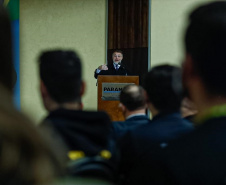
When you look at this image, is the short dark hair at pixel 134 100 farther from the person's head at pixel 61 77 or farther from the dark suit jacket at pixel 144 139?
the person's head at pixel 61 77

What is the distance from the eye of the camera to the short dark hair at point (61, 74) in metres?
1.41

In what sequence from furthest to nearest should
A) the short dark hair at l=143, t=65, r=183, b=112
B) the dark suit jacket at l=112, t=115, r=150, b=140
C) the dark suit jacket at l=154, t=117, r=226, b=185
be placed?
the dark suit jacket at l=112, t=115, r=150, b=140, the short dark hair at l=143, t=65, r=183, b=112, the dark suit jacket at l=154, t=117, r=226, b=185

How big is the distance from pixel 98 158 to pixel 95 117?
156mm

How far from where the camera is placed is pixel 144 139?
4.83 feet

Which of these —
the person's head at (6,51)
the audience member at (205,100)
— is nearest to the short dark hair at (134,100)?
the audience member at (205,100)

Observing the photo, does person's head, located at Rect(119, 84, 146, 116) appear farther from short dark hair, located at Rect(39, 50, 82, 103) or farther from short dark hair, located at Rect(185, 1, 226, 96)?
short dark hair, located at Rect(185, 1, 226, 96)

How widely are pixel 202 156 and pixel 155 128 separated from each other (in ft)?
1.64

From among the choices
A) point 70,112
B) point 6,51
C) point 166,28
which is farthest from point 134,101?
point 166,28

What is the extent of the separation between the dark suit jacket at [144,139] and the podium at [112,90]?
137 inches

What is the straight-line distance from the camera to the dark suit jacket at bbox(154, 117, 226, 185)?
1001 millimetres

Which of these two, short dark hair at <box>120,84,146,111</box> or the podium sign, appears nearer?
short dark hair at <box>120,84,146,111</box>

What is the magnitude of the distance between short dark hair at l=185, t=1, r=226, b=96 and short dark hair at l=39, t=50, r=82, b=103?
1.77 feet

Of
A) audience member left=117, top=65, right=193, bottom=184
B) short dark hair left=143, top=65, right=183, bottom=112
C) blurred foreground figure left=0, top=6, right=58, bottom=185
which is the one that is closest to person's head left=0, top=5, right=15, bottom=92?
blurred foreground figure left=0, top=6, right=58, bottom=185

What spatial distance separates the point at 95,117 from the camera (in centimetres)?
130
